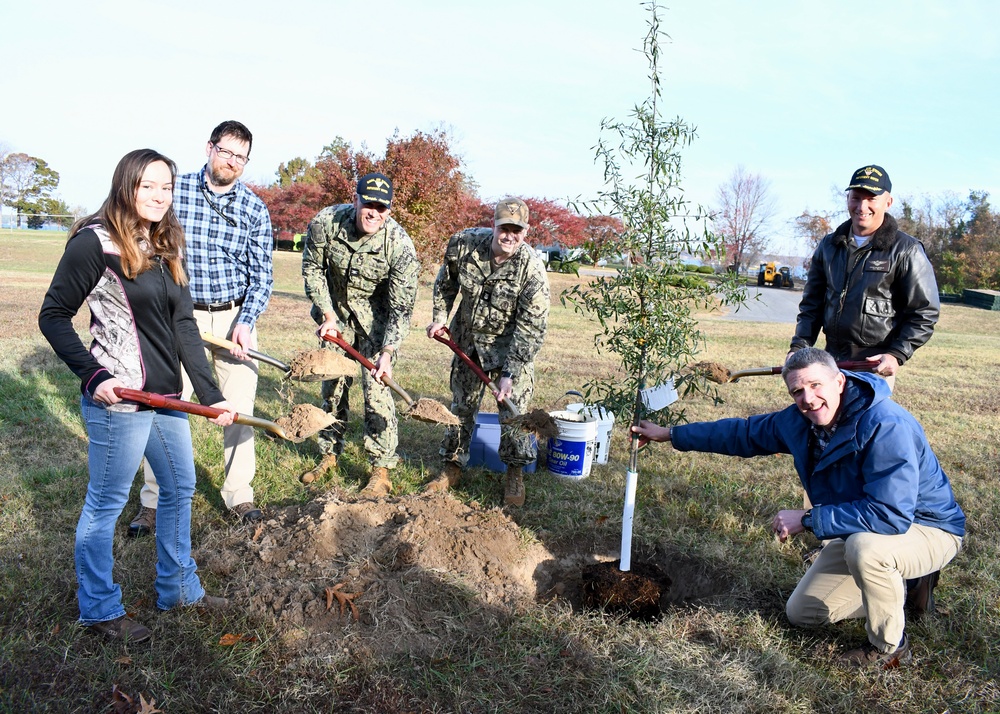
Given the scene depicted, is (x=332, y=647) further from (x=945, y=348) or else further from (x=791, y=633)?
(x=945, y=348)

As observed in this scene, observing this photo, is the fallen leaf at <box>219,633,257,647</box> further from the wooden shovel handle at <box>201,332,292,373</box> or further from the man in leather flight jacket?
the man in leather flight jacket

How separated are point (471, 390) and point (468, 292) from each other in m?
0.81

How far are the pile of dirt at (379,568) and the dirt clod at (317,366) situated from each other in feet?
2.73

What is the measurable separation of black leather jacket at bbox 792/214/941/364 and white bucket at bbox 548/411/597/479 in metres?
1.95

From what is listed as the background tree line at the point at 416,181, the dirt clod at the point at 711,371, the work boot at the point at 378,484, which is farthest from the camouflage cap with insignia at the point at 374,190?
the background tree line at the point at 416,181

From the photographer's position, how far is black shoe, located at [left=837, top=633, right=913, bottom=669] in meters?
3.30

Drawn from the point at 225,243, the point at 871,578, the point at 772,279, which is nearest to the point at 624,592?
the point at 871,578

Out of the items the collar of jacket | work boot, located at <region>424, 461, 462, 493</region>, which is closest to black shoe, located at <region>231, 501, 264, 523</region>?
work boot, located at <region>424, 461, 462, 493</region>

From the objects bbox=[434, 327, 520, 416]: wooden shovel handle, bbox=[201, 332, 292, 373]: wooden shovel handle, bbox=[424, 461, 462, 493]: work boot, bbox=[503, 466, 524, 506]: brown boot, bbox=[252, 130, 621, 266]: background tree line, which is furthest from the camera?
bbox=[252, 130, 621, 266]: background tree line

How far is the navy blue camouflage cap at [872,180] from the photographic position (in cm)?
409

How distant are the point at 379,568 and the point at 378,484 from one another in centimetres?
123

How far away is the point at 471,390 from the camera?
547 centimetres

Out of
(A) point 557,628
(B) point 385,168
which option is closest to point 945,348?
(B) point 385,168

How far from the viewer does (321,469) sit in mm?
5344
